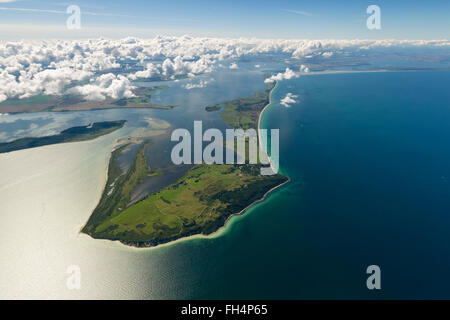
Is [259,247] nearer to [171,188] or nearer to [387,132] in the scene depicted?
[171,188]

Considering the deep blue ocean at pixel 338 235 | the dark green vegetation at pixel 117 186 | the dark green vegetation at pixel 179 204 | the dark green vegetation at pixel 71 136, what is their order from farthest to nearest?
1. the dark green vegetation at pixel 71 136
2. the dark green vegetation at pixel 117 186
3. the dark green vegetation at pixel 179 204
4. the deep blue ocean at pixel 338 235

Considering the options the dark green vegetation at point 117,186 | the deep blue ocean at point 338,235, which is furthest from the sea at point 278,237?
the dark green vegetation at point 117,186

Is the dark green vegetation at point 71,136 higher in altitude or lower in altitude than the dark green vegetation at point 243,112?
lower

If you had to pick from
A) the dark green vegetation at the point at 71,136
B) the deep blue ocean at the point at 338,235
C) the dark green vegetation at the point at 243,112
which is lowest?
the deep blue ocean at the point at 338,235

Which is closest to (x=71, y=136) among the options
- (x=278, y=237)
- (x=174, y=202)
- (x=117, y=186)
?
(x=117, y=186)

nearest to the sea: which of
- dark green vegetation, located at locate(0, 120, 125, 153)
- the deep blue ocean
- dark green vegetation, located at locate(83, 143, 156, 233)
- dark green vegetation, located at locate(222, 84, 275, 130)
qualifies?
the deep blue ocean

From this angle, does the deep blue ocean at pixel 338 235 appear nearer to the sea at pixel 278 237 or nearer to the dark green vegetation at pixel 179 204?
the sea at pixel 278 237
